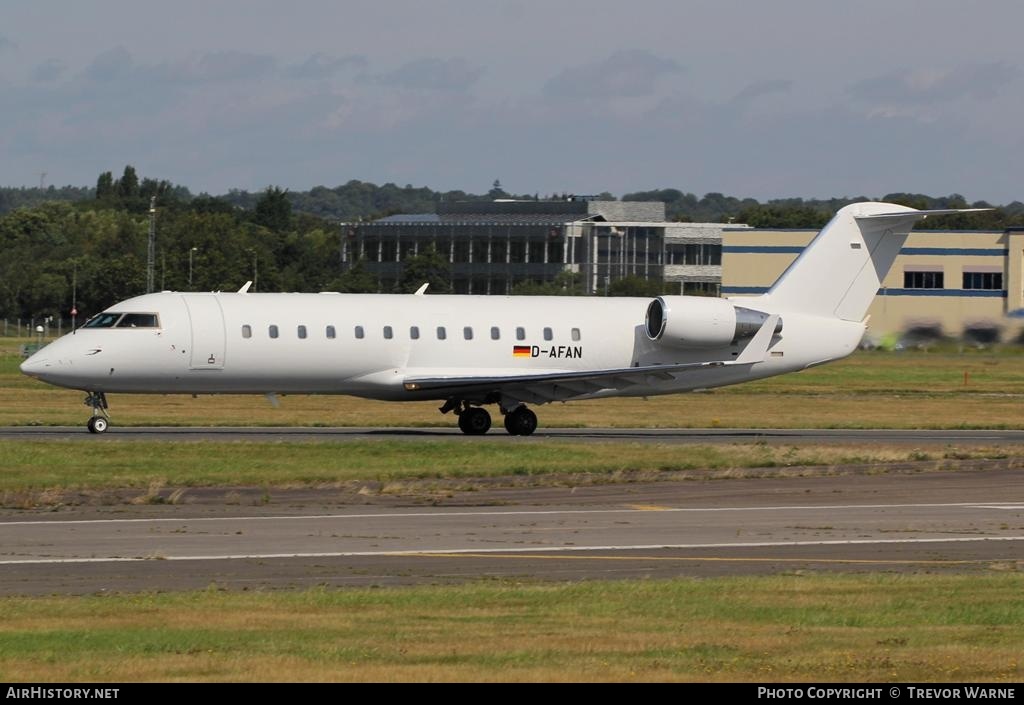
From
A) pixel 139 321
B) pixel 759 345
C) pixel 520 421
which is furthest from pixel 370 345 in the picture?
pixel 759 345

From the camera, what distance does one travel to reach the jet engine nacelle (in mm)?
39500

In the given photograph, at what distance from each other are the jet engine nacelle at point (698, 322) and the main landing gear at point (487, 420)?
3.77 meters

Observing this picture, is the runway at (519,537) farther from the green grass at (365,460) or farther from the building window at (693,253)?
the building window at (693,253)

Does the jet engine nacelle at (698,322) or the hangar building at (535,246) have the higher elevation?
the hangar building at (535,246)

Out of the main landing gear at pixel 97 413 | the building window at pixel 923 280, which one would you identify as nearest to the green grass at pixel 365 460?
the main landing gear at pixel 97 413

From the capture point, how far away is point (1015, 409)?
51719mm

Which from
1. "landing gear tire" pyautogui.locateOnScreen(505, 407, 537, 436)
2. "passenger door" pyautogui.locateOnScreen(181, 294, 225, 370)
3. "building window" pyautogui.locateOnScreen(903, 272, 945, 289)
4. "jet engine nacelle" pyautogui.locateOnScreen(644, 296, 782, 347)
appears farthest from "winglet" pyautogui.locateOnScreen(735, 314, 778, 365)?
"building window" pyautogui.locateOnScreen(903, 272, 945, 289)

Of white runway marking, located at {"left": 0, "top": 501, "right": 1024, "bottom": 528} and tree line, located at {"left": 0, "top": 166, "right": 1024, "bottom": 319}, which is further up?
tree line, located at {"left": 0, "top": 166, "right": 1024, "bottom": 319}

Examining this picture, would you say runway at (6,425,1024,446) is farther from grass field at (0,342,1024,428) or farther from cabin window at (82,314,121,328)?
cabin window at (82,314,121,328)

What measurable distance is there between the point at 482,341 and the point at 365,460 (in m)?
8.10

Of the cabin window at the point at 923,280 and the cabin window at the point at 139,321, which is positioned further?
the cabin window at the point at 923,280

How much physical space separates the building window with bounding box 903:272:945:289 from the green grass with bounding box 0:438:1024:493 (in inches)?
2319

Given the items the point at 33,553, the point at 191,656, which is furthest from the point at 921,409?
the point at 191,656

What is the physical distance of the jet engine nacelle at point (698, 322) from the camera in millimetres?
39500
